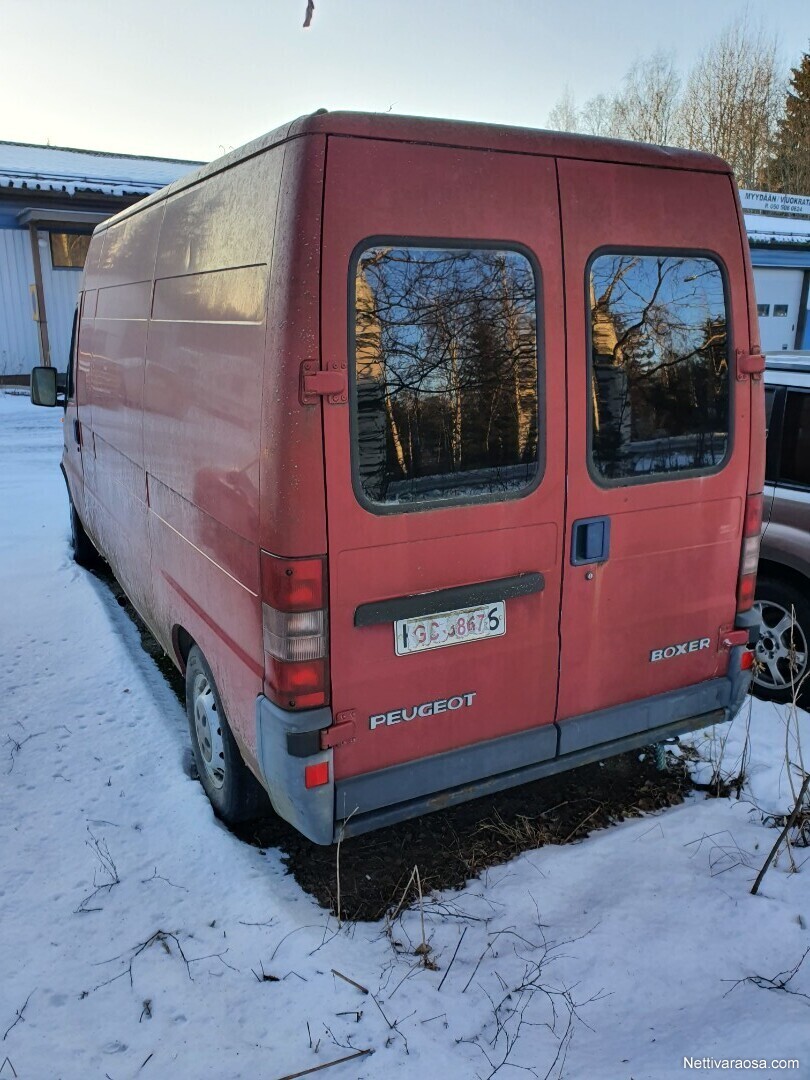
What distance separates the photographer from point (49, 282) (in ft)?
55.2

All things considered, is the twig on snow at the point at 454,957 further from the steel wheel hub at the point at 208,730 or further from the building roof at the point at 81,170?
the building roof at the point at 81,170

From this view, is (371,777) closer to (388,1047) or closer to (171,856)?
(388,1047)

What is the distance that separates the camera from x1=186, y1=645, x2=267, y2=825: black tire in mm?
3270

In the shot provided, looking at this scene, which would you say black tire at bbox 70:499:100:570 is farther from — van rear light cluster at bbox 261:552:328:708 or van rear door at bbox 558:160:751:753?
van rear door at bbox 558:160:751:753

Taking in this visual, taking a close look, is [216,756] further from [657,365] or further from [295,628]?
[657,365]

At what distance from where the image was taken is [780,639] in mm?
4602

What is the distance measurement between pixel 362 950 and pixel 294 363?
1.93 meters

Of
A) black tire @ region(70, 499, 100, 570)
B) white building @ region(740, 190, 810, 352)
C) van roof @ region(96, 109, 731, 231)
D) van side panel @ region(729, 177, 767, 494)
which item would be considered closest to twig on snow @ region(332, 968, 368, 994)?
van side panel @ region(729, 177, 767, 494)

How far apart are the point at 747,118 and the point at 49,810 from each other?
44262 millimetres

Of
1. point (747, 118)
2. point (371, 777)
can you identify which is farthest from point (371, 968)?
point (747, 118)

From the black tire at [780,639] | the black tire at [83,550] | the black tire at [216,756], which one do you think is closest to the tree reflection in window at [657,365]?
the black tire at [780,639]

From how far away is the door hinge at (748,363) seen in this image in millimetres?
3229

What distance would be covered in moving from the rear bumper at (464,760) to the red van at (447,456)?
0.04 ft

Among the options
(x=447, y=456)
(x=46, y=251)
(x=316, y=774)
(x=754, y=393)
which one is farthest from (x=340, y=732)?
(x=46, y=251)
